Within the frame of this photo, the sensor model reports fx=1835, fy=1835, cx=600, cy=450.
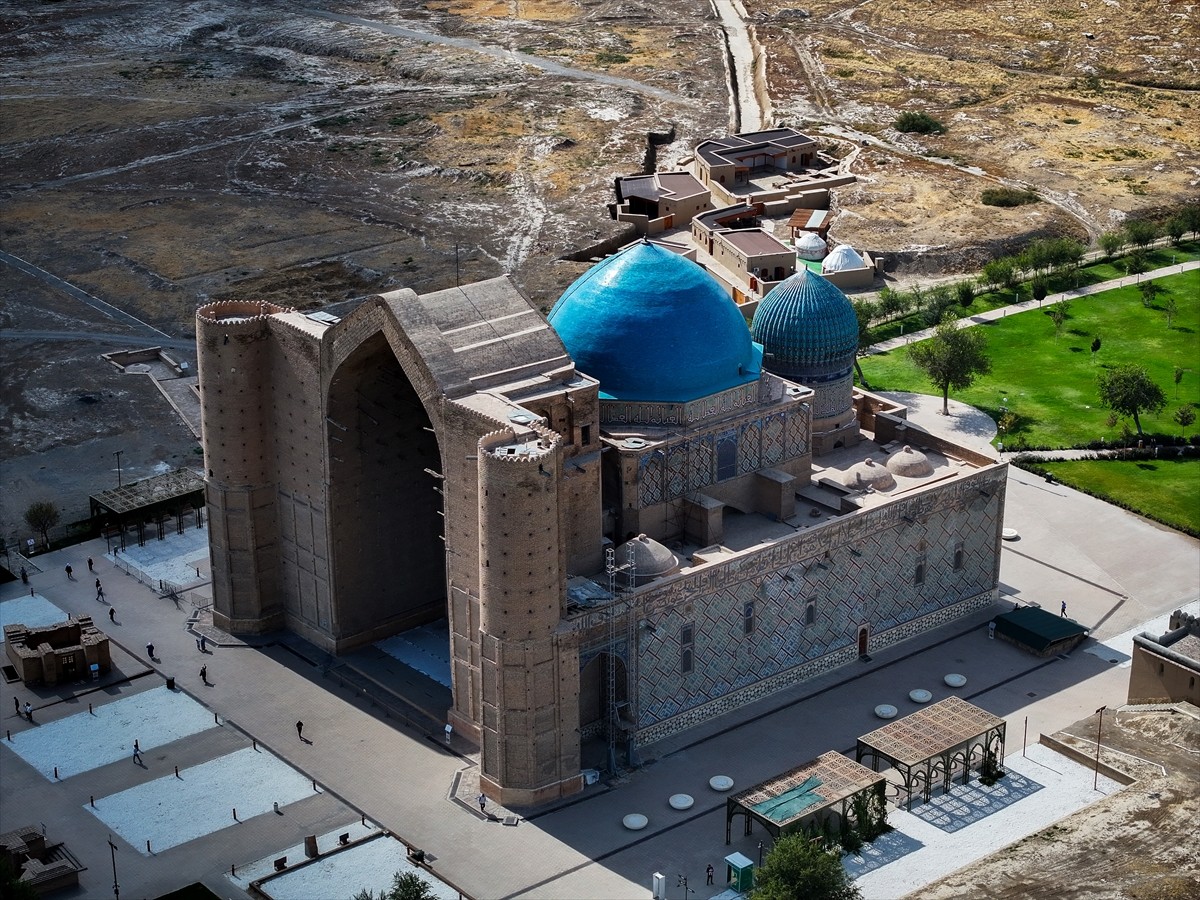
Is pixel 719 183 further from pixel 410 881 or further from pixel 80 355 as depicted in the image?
pixel 410 881

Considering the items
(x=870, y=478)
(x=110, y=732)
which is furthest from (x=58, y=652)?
(x=870, y=478)

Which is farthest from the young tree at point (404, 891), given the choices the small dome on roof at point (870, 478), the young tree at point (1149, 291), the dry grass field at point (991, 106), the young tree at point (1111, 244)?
the young tree at point (1111, 244)

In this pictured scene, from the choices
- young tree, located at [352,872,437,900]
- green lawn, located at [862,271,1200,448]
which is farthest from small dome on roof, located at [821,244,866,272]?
young tree, located at [352,872,437,900]

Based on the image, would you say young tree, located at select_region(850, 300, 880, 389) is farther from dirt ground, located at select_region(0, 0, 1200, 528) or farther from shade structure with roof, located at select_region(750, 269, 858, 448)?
shade structure with roof, located at select_region(750, 269, 858, 448)

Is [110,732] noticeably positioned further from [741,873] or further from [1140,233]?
[1140,233]

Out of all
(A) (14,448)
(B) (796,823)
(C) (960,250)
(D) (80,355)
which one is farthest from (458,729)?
(C) (960,250)

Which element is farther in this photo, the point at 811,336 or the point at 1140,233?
the point at 1140,233
